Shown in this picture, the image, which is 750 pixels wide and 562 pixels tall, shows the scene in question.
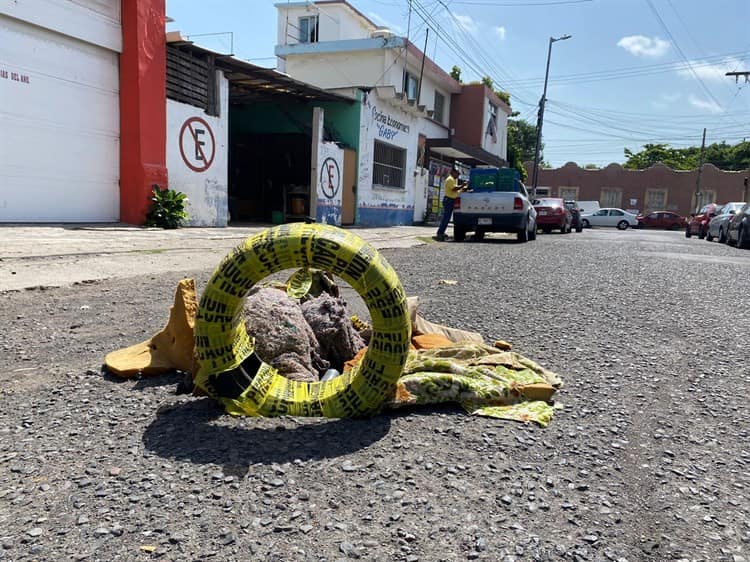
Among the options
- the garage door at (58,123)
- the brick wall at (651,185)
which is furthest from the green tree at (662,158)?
the garage door at (58,123)

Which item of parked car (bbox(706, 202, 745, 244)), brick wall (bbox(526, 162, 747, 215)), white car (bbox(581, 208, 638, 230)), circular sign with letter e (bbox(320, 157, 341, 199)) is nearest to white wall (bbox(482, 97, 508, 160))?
white car (bbox(581, 208, 638, 230))

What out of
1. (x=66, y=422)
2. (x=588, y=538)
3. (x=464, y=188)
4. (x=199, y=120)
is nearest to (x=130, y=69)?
(x=199, y=120)

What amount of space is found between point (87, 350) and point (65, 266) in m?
2.99

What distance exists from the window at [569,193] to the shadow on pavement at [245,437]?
58897 mm

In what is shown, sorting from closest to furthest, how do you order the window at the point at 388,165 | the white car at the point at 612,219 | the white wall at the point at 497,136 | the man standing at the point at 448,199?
the man standing at the point at 448,199 → the window at the point at 388,165 → the white wall at the point at 497,136 → the white car at the point at 612,219

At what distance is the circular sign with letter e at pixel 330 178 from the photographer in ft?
54.3

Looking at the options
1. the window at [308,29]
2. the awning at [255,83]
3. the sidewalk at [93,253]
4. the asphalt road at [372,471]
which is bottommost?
the asphalt road at [372,471]

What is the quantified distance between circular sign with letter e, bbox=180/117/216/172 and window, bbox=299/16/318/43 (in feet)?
50.5

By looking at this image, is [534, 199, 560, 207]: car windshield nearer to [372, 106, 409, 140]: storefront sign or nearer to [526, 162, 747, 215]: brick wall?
[372, 106, 409, 140]: storefront sign

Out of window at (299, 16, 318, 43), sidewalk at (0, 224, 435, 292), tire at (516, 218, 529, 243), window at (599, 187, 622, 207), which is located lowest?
sidewalk at (0, 224, 435, 292)

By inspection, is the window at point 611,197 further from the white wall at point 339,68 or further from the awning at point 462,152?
the white wall at point 339,68

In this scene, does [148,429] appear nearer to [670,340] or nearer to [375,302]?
[375,302]

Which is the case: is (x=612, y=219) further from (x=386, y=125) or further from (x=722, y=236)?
(x=386, y=125)

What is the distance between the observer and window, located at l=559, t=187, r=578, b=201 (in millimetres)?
57125
